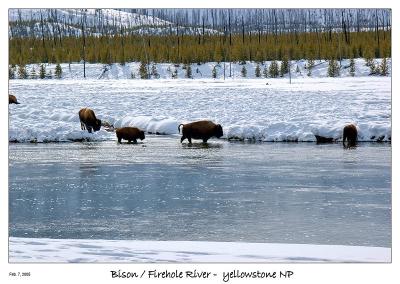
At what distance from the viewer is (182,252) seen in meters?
8.31

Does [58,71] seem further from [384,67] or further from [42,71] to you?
[384,67]

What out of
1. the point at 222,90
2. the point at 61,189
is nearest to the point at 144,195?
the point at 61,189

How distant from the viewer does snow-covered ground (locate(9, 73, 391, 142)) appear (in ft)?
64.3

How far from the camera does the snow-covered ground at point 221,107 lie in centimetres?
1961

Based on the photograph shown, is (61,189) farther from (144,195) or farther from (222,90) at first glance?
(222,90)

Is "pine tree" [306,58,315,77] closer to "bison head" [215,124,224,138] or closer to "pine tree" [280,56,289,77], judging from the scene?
"pine tree" [280,56,289,77]

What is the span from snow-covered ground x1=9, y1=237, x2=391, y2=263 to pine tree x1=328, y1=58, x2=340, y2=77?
17.1 metres

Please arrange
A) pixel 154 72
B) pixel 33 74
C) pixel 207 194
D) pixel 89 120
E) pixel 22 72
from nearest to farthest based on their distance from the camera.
Result: pixel 207 194 → pixel 89 120 → pixel 22 72 → pixel 33 74 → pixel 154 72

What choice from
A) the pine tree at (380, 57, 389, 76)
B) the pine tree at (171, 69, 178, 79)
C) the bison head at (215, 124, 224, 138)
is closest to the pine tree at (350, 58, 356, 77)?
the pine tree at (380, 57, 389, 76)

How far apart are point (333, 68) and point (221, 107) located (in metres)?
4.86

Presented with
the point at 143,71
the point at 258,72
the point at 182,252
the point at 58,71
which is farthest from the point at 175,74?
the point at 182,252

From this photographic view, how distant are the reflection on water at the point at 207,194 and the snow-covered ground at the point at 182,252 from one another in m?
0.27

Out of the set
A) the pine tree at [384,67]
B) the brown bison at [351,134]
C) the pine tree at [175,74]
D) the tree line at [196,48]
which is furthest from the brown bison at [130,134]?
the pine tree at [175,74]

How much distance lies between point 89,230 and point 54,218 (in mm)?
975
